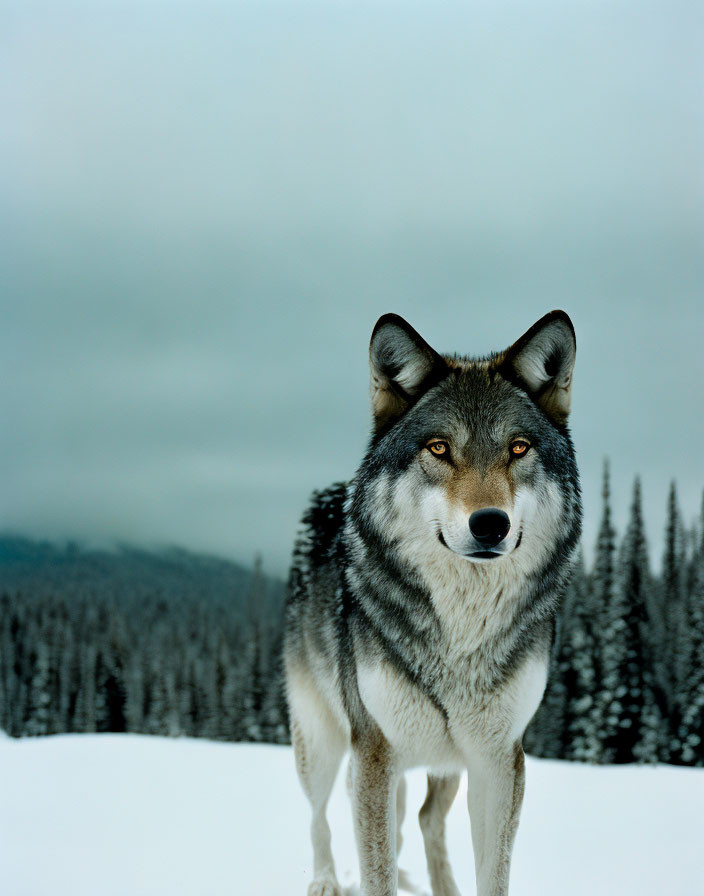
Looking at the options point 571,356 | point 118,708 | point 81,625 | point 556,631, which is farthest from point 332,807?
point 81,625

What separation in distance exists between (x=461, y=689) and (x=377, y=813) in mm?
863

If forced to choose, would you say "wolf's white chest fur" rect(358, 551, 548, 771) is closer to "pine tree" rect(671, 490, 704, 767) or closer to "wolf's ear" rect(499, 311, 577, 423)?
"wolf's ear" rect(499, 311, 577, 423)

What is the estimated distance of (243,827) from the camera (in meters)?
8.67

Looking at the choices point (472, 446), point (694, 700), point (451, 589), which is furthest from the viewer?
point (694, 700)

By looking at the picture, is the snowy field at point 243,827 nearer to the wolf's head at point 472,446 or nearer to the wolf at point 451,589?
the wolf at point 451,589

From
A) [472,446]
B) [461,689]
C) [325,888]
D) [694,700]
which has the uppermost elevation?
[472,446]

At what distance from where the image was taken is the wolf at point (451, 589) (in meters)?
4.39

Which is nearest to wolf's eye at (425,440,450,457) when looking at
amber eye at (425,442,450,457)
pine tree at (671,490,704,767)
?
amber eye at (425,442,450,457)

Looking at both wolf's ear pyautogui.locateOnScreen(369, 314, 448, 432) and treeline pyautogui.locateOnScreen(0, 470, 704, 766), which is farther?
treeline pyautogui.locateOnScreen(0, 470, 704, 766)

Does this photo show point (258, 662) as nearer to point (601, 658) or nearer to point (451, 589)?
point (601, 658)

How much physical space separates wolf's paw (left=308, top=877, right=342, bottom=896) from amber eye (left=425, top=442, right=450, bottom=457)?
3659 mm

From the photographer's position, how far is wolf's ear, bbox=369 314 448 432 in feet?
15.1

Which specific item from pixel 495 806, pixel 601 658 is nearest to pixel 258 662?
pixel 601 658

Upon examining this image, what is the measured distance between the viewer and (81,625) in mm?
64062
